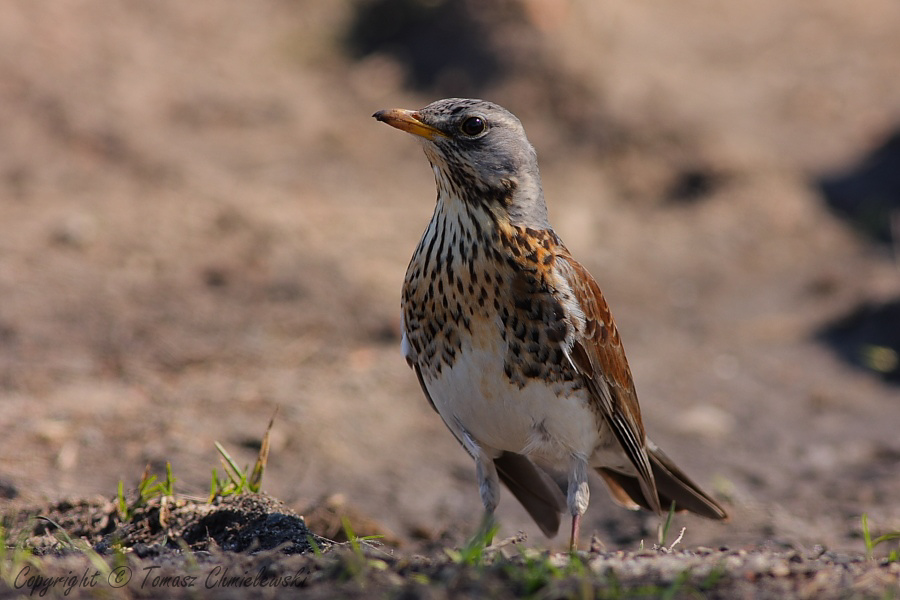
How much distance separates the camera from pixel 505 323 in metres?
4.68

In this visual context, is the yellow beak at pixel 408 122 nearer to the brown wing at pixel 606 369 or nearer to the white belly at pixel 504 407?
the brown wing at pixel 606 369

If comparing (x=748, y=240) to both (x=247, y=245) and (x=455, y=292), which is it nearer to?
(x=247, y=245)

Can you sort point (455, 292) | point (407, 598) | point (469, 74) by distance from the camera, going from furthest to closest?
point (469, 74), point (455, 292), point (407, 598)

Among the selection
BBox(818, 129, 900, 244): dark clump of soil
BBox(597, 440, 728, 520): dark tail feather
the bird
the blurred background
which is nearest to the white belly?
the bird

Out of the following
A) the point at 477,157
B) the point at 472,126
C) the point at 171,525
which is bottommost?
the point at 171,525

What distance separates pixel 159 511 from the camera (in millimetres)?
4840

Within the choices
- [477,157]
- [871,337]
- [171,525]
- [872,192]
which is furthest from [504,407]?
[872,192]

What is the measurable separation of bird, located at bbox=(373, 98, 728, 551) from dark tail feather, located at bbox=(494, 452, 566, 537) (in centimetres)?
14

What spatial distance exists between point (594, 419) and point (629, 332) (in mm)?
4403

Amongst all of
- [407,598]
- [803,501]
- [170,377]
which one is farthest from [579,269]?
[170,377]

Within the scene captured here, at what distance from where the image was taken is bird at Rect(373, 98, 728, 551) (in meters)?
4.71

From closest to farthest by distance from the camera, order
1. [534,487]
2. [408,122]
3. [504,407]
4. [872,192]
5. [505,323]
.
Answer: [505,323] < [504,407] < [408,122] < [534,487] < [872,192]

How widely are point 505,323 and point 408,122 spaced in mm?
1054

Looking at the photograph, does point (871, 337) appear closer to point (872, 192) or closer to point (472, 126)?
point (872, 192)
